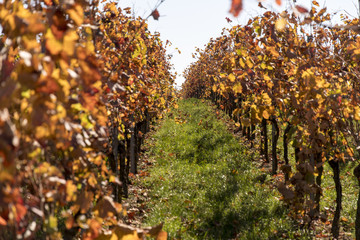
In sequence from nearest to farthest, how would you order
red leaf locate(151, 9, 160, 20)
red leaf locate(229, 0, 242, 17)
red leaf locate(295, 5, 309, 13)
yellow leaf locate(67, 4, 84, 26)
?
red leaf locate(229, 0, 242, 17), yellow leaf locate(67, 4, 84, 26), red leaf locate(295, 5, 309, 13), red leaf locate(151, 9, 160, 20)

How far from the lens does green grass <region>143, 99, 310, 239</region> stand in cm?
593

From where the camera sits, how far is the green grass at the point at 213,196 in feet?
19.5

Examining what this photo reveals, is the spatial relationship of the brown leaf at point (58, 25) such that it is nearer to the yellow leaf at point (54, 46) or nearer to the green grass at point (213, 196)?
the yellow leaf at point (54, 46)

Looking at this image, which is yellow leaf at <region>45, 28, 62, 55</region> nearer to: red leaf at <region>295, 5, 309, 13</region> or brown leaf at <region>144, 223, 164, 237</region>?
red leaf at <region>295, 5, 309, 13</region>

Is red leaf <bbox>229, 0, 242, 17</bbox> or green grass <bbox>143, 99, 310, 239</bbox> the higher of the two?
red leaf <bbox>229, 0, 242, 17</bbox>

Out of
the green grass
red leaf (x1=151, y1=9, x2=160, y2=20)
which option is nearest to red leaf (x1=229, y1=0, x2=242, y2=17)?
red leaf (x1=151, y1=9, x2=160, y2=20)

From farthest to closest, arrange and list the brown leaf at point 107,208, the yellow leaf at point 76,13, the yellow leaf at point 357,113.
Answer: the yellow leaf at point 357,113 < the brown leaf at point 107,208 < the yellow leaf at point 76,13

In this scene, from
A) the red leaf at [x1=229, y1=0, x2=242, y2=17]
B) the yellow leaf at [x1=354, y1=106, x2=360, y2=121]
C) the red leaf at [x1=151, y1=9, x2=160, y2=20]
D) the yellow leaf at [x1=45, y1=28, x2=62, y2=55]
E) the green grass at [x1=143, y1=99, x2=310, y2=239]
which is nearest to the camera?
the yellow leaf at [x1=45, y1=28, x2=62, y2=55]

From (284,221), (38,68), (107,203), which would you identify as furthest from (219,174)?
(38,68)

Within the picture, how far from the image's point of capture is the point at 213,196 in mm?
7555

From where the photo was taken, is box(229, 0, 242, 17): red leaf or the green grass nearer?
box(229, 0, 242, 17): red leaf

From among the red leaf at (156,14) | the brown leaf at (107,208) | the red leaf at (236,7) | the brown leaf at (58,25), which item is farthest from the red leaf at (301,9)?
the brown leaf at (107,208)

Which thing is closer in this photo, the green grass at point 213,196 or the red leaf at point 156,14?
the red leaf at point 156,14

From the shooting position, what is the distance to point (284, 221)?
20.3ft
